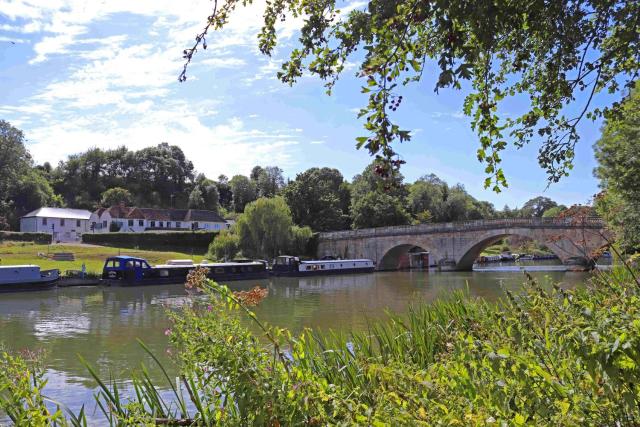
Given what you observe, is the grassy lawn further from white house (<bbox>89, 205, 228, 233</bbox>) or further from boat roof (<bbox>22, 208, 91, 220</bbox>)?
white house (<bbox>89, 205, 228, 233</bbox>)

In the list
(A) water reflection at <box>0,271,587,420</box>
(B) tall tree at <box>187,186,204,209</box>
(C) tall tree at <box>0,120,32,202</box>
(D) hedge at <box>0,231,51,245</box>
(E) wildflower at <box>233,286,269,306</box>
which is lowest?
(A) water reflection at <box>0,271,587,420</box>

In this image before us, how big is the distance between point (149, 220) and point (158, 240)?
73.1 ft

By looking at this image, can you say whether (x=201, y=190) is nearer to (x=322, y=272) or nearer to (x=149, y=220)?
(x=149, y=220)

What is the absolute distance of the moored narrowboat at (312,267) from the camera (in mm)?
46656

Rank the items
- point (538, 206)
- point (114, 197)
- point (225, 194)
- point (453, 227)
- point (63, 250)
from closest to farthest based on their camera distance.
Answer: point (63, 250) → point (453, 227) → point (114, 197) → point (225, 194) → point (538, 206)

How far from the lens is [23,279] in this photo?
31.4 metres

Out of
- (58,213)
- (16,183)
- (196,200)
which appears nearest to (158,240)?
(58,213)

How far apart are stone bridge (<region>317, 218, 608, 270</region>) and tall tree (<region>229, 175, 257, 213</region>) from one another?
43894mm

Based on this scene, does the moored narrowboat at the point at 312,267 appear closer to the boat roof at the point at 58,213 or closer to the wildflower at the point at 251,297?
the boat roof at the point at 58,213

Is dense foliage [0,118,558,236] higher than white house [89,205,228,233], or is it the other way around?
dense foliage [0,118,558,236]

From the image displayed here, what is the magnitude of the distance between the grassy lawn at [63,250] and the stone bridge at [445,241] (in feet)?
52.9

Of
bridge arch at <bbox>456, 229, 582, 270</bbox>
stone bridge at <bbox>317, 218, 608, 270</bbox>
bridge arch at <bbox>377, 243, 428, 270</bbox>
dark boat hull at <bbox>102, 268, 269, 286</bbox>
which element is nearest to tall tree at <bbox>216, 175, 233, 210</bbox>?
stone bridge at <bbox>317, 218, 608, 270</bbox>

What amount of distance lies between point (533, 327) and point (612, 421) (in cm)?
115

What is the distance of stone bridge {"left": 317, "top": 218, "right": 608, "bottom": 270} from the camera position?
4488cm
